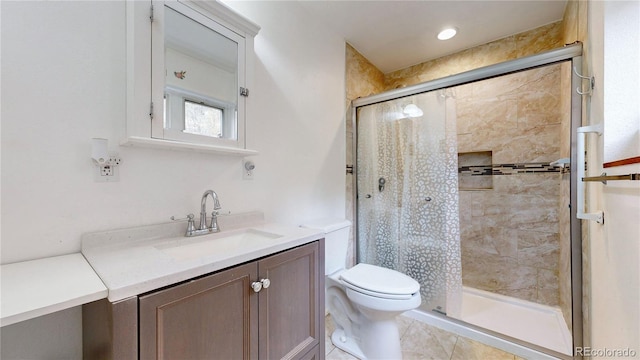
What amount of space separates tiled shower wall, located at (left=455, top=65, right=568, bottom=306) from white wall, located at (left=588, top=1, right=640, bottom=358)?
3.22 feet

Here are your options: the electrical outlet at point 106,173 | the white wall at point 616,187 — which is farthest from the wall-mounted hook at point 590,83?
the electrical outlet at point 106,173

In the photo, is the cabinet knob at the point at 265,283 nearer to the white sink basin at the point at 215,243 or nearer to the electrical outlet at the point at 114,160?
the white sink basin at the point at 215,243

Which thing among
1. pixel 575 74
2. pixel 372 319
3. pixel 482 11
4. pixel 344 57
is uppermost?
pixel 482 11

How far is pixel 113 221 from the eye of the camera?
941 mm

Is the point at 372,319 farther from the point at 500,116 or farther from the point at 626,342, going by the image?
the point at 500,116

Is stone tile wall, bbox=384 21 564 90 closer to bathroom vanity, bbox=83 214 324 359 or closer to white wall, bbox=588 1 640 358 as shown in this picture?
white wall, bbox=588 1 640 358

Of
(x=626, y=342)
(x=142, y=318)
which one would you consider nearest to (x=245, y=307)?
(x=142, y=318)

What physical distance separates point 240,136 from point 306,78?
81 cm

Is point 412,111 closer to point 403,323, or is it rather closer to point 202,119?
point 202,119

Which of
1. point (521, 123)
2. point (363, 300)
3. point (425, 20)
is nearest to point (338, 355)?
point (363, 300)

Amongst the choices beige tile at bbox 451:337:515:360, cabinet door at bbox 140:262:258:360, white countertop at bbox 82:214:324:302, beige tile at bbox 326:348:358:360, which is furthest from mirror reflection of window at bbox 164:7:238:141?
beige tile at bbox 451:337:515:360

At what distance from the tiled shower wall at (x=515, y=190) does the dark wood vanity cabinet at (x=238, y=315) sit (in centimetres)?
187

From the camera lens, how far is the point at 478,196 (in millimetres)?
2279

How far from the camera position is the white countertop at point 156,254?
62 centimetres
